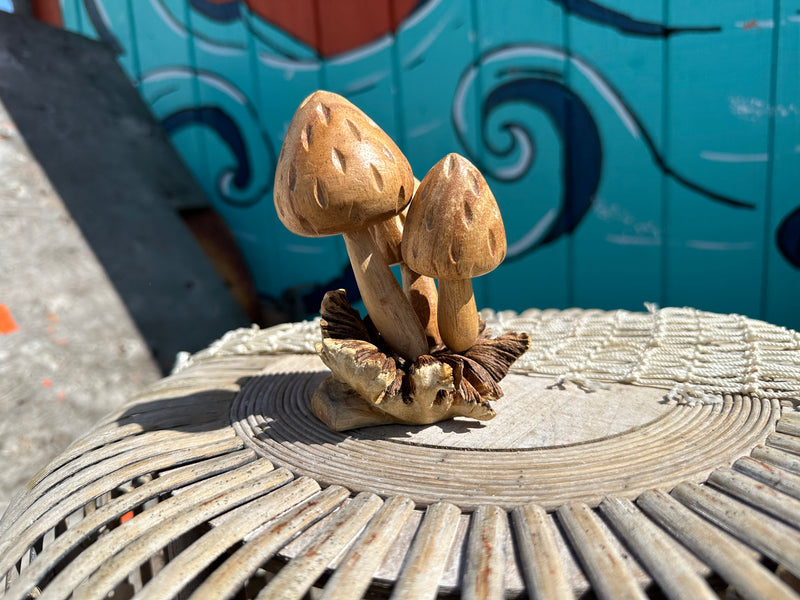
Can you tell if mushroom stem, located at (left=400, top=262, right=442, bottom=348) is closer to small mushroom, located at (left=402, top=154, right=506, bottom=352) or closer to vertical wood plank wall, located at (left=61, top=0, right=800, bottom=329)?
small mushroom, located at (left=402, top=154, right=506, bottom=352)

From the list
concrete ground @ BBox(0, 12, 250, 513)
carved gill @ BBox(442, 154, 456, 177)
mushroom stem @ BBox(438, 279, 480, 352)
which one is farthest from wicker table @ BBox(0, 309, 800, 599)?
concrete ground @ BBox(0, 12, 250, 513)

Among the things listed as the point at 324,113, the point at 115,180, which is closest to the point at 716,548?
the point at 324,113

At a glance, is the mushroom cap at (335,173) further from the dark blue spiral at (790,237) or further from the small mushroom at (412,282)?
the dark blue spiral at (790,237)

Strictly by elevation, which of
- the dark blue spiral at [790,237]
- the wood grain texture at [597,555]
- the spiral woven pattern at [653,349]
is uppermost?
the dark blue spiral at [790,237]

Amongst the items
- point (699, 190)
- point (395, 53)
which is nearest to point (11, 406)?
point (395, 53)

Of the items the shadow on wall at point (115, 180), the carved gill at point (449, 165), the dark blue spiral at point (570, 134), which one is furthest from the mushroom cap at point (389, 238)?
the shadow on wall at point (115, 180)

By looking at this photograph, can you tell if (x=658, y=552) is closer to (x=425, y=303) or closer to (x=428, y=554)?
(x=428, y=554)

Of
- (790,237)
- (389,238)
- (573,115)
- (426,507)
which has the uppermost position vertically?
(573,115)
